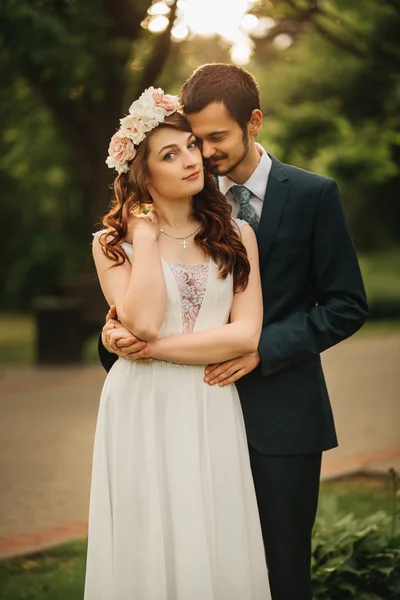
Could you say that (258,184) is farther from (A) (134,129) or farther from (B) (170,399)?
(B) (170,399)

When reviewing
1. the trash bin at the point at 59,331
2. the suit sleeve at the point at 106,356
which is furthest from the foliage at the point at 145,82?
the suit sleeve at the point at 106,356

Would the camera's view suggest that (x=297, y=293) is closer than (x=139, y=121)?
No

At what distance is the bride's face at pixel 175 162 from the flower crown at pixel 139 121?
5cm

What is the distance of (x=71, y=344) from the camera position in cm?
1419

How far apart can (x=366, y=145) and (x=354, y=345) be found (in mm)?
3930

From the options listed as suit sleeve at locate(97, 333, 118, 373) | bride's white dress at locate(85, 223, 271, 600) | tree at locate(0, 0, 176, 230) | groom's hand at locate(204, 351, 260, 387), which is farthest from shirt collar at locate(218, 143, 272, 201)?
tree at locate(0, 0, 176, 230)

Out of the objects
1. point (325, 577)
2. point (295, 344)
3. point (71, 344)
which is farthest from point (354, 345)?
point (295, 344)

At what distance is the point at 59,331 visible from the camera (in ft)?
46.2

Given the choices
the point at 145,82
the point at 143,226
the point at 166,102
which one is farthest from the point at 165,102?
A: the point at 145,82

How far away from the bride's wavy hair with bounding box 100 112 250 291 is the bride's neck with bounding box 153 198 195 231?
0.13ft

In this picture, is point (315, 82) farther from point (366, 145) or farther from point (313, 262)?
point (313, 262)

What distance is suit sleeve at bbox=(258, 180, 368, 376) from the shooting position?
3.53 meters

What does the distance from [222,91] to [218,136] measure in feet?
0.55

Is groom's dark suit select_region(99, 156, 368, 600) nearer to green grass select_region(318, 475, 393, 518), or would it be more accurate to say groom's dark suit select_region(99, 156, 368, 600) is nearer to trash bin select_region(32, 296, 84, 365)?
green grass select_region(318, 475, 393, 518)
